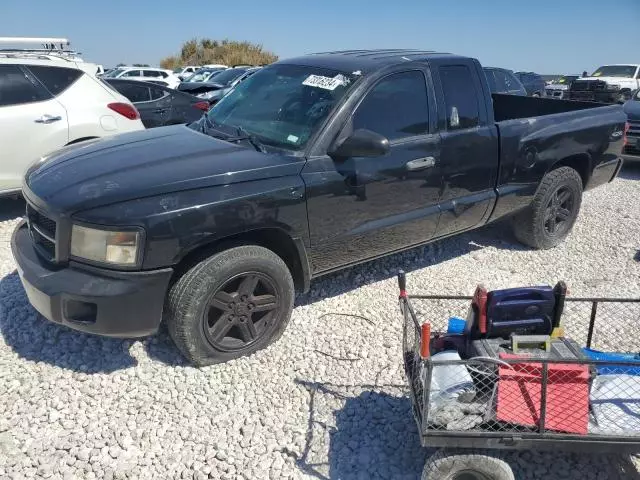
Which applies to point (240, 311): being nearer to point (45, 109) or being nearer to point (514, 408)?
point (514, 408)

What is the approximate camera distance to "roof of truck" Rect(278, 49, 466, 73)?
3.79 m

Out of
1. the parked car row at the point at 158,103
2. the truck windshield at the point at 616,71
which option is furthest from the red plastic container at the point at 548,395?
the truck windshield at the point at 616,71

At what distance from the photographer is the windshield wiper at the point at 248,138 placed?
346 centimetres

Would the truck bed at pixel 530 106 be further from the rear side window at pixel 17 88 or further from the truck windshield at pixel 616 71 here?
the truck windshield at pixel 616 71

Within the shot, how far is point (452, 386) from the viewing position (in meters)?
2.44

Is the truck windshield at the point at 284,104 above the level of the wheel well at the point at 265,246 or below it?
above

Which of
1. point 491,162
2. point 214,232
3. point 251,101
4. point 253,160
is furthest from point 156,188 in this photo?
point 491,162

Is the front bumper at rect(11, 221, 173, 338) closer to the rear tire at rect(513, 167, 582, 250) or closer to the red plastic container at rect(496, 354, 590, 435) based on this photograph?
the red plastic container at rect(496, 354, 590, 435)

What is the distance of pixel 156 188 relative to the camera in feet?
9.53

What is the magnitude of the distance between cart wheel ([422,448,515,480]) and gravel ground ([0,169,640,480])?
28cm

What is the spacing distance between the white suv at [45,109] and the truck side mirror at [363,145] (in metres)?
3.51

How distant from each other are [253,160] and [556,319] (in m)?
1.90

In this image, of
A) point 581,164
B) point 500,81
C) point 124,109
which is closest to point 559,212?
point 581,164

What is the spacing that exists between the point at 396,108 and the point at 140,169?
1783mm
